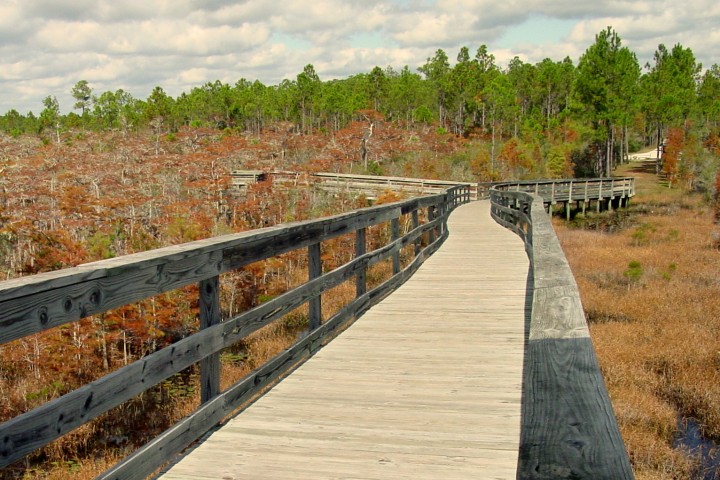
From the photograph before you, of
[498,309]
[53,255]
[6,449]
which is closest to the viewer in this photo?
[6,449]

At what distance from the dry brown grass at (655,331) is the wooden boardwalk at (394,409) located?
413cm

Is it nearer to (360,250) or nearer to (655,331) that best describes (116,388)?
(360,250)

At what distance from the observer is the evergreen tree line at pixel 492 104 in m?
57.8

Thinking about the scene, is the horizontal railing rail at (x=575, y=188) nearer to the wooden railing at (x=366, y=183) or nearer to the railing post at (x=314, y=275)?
the wooden railing at (x=366, y=183)

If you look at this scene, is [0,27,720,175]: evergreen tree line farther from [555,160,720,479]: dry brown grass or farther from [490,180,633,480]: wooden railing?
[490,180,633,480]: wooden railing

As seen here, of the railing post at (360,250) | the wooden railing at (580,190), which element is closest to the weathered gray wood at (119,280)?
the railing post at (360,250)

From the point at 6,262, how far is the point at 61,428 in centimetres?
3361

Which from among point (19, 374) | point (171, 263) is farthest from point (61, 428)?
point (19, 374)

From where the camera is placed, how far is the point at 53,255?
942 inches

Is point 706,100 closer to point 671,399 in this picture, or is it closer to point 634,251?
point 634,251

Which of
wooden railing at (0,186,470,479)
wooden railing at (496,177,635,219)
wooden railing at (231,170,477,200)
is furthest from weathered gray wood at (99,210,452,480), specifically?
wooden railing at (496,177,635,219)

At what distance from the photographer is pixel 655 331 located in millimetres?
15250

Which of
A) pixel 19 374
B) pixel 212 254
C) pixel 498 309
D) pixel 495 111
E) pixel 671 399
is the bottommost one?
pixel 19 374

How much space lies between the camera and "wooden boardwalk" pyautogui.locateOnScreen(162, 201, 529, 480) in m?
3.36
